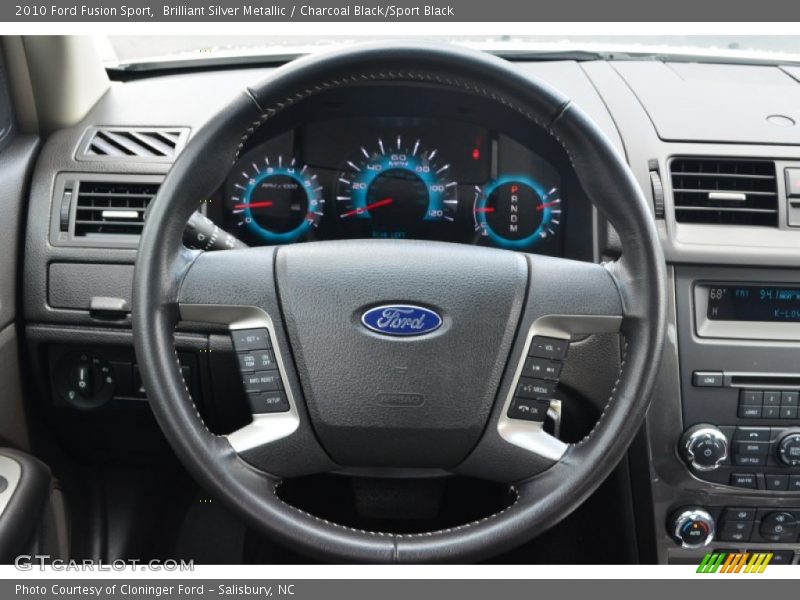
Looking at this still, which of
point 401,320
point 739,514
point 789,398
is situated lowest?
point 739,514

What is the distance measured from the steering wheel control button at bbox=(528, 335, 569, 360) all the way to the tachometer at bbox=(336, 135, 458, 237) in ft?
1.59

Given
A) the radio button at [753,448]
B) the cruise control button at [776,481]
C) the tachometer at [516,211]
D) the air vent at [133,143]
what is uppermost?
the air vent at [133,143]

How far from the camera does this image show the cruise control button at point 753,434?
1560mm

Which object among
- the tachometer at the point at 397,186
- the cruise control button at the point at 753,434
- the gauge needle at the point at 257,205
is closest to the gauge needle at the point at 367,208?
the tachometer at the point at 397,186

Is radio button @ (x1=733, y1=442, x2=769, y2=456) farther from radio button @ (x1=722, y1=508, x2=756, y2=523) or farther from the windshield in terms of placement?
the windshield

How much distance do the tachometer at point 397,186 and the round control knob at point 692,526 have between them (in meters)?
0.71

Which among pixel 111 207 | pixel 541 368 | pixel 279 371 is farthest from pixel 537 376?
pixel 111 207

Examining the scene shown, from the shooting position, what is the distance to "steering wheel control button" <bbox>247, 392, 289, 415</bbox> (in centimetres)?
129

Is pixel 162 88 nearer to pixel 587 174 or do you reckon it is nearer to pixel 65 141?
pixel 65 141

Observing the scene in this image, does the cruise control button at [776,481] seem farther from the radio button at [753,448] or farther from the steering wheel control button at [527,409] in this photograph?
the steering wheel control button at [527,409]

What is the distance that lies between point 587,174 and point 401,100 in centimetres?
53

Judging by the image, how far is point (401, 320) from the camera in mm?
1270

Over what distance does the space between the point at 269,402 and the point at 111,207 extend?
2.01 feet

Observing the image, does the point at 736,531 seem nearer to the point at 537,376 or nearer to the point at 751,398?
the point at 751,398
